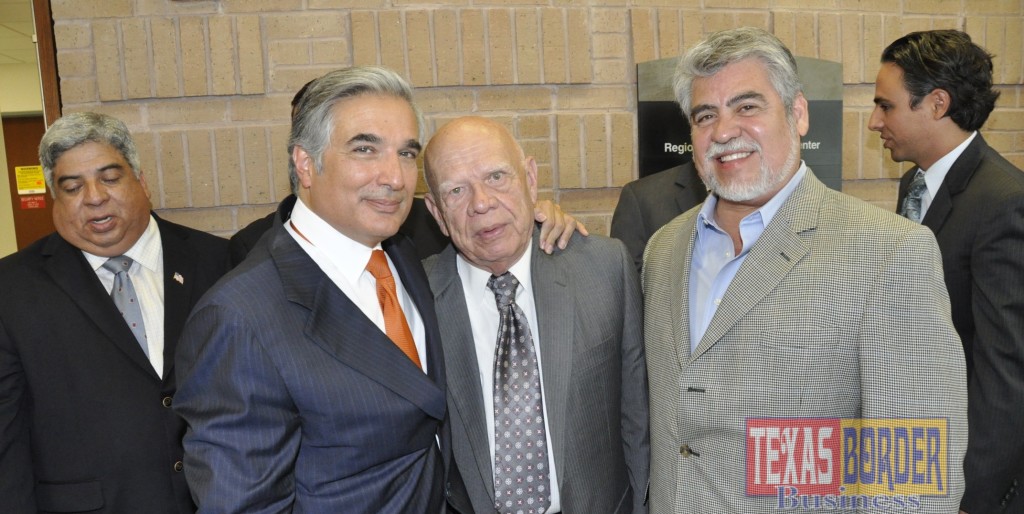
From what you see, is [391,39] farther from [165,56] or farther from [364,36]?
[165,56]

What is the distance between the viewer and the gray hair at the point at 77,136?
2.12m

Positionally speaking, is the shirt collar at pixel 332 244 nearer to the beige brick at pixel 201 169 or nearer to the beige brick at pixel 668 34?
the beige brick at pixel 201 169

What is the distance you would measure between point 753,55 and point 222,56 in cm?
202

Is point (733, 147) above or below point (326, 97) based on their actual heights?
below

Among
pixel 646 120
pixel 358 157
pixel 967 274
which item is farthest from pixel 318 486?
pixel 646 120

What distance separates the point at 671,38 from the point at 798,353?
6.23 ft

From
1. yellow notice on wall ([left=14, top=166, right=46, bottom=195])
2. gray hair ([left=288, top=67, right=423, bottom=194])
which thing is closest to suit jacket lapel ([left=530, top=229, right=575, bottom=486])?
gray hair ([left=288, top=67, right=423, bottom=194])

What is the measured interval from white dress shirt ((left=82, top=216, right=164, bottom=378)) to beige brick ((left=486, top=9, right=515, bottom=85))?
139cm

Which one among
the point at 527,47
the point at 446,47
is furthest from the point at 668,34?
the point at 446,47

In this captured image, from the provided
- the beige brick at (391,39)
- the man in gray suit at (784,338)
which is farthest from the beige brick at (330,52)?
the man in gray suit at (784,338)

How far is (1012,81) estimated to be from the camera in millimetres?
3508

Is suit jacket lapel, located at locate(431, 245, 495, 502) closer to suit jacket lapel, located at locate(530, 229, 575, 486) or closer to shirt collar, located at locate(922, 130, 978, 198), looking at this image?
suit jacket lapel, located at locate(530, 229, 575, 486)

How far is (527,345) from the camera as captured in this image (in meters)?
1.76

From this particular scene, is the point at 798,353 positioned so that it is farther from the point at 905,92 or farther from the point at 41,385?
the point at 41,385
